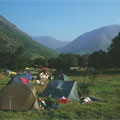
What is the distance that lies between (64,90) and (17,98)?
432 centimetres

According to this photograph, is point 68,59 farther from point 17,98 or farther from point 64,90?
point 17,98

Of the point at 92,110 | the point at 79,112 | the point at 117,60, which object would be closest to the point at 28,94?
the point at 79,112

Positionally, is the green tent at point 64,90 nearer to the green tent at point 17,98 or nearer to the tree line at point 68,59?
the green tent at point 17,98

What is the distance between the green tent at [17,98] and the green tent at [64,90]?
3465mm

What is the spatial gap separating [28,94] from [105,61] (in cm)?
4596

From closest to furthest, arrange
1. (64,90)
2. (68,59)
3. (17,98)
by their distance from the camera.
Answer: (17,98)
(64,90)
(68,59)

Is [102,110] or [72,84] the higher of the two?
[72,84]

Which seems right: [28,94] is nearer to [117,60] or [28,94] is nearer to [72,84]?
[72,84]

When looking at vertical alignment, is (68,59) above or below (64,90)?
above

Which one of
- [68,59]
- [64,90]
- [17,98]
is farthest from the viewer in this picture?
[68,59]

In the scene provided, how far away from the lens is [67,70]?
1913 inches

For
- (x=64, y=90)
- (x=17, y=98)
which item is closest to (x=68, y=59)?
(x=64, y=90)

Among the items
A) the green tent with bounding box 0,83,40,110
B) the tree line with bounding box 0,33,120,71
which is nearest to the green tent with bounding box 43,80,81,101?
the green tent with bounding box 0,83,40,110

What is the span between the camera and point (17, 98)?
10.3 metres
